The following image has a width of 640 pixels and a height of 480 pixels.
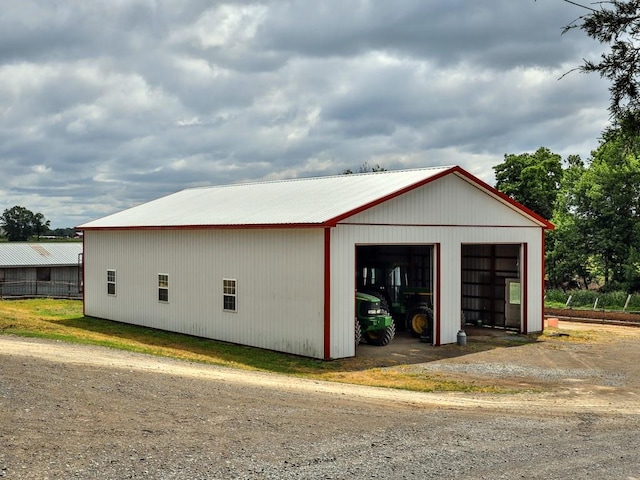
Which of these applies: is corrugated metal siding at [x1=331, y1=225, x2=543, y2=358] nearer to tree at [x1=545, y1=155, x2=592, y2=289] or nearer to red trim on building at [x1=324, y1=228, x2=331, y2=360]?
red trim on building at [x1=324, y1=228, x2=331, y2=360]

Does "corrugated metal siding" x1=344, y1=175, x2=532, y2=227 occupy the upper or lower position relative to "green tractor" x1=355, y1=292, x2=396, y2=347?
upper

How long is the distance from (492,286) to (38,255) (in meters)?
33.3

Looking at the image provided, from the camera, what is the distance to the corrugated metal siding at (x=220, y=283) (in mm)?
20672

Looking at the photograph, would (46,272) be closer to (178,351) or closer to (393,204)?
(178,351)

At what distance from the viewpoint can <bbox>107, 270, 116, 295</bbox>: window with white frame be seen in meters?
29.7

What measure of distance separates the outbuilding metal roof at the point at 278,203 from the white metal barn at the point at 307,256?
94 millimetres

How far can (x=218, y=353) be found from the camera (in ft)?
69.9

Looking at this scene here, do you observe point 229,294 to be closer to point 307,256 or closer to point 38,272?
point 307,256

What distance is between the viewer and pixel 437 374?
18578 millimetres

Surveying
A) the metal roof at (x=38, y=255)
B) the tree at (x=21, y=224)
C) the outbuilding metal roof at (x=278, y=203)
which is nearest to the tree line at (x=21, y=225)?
the tree at (x=21, y=224)

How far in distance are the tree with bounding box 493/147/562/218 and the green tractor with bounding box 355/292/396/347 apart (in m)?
33.5

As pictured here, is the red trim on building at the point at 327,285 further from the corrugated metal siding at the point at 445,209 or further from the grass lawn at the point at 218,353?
the corrugated metal siding at the point at 445,209

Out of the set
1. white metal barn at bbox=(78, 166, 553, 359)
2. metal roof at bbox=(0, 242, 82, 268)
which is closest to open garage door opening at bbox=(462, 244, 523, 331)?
white metal barn at bbox=(78, 166, 553, 359)

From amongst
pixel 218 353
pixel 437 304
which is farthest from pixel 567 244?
pixel 218 353
